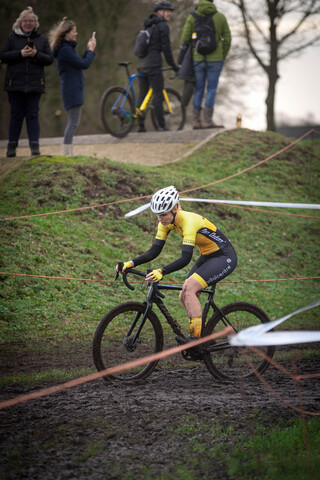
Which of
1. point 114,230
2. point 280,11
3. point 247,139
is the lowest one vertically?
point 114,230

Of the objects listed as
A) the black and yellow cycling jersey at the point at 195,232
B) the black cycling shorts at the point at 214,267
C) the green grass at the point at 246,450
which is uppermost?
the black and yellow cycling jersey at the point at 195,232

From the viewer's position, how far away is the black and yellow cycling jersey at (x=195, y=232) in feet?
20.7

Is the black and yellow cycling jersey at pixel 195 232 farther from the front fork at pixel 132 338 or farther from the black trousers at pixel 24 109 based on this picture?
the black trousers at pixel 24 109

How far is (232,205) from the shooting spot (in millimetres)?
13414

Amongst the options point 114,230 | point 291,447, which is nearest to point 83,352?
point 291,447

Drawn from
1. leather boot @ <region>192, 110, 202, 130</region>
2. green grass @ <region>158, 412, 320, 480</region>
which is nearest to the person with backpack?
leather boot @ <region>192, 110, 202, 130</region>

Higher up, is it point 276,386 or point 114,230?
point 114,230

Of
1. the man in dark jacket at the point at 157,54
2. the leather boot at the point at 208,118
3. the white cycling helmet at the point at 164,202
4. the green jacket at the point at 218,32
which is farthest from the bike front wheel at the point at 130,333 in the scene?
the leather boot at the point at 208,118

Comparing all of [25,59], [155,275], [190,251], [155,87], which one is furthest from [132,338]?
[155,87]

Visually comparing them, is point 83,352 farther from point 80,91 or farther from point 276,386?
point 80,91

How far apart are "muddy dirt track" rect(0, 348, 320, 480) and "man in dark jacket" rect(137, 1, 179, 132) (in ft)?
32.6

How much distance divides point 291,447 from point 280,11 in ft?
66.4

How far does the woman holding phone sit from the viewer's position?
11.8 m

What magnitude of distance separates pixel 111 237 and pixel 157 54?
19.0 feet
